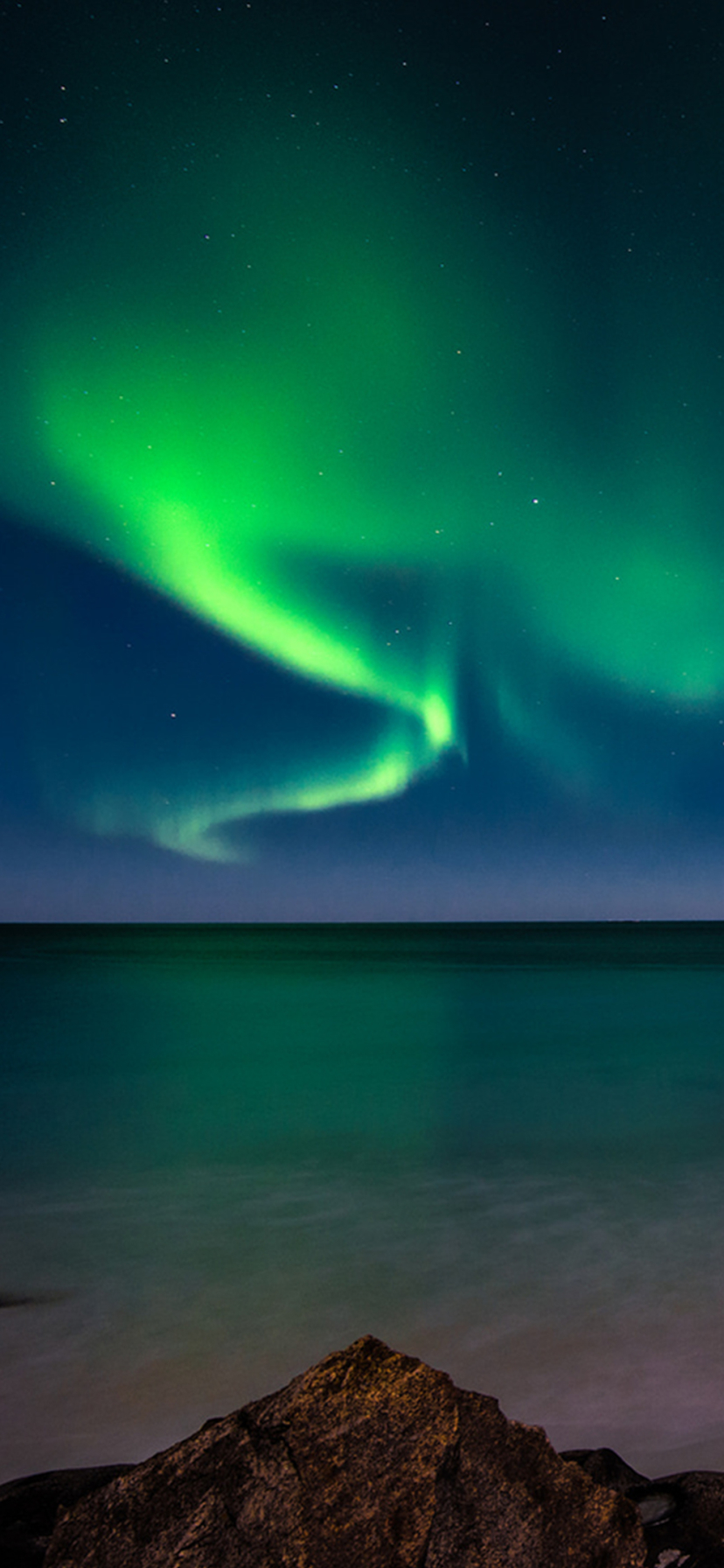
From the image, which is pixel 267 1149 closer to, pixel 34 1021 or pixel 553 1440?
pixel 553 1440

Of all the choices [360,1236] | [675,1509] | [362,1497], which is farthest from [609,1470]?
[360,1236]

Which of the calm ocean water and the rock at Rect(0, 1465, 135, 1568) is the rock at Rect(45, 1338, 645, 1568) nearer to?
the rock at Rect(0, 1465, 135, 1568)

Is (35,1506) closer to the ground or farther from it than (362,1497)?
closer to the ground

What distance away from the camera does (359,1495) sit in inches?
66.3

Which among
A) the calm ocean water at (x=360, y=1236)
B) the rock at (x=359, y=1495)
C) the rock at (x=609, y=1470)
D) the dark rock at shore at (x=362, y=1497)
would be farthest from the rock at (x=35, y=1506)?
the rock at (x=609, y=1470)

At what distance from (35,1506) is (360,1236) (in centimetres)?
345

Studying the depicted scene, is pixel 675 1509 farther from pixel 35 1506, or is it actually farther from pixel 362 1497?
pixel 35 1506

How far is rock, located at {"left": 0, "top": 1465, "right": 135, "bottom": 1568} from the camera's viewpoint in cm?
190

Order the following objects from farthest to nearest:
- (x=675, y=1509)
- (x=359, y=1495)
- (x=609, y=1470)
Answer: (x=609, y=1470) < (x=675, y=1509) < (x=359, y=1495)

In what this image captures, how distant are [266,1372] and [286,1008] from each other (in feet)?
65.0

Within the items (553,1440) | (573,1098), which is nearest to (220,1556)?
(553,1440)

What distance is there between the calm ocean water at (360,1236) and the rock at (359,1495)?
1599mm

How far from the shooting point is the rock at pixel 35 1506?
190cm

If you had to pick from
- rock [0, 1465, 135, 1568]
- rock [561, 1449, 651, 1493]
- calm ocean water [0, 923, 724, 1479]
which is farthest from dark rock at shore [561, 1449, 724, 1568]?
rock [0, 1465, 135, 1568]
